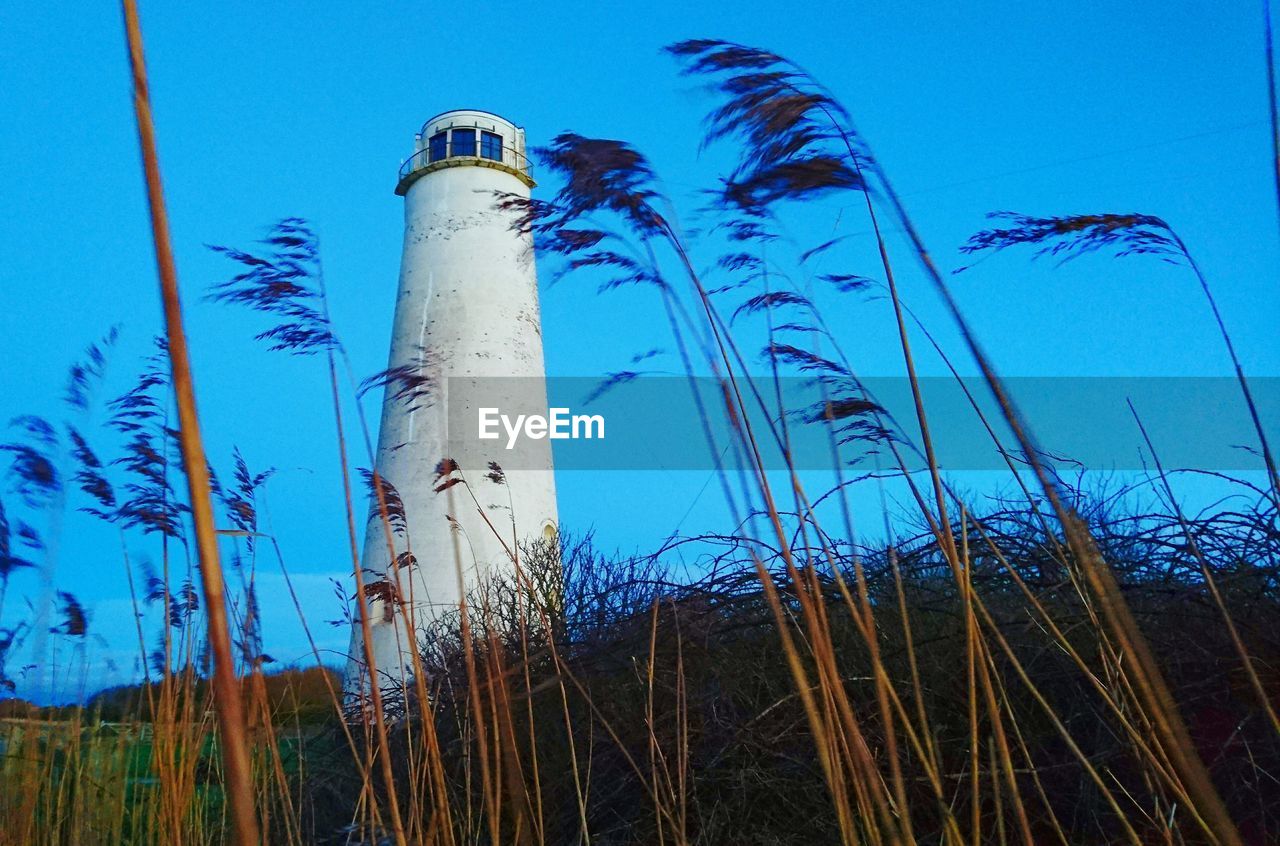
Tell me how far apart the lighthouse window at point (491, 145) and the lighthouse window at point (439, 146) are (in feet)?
1.87

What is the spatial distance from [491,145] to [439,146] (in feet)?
2.76

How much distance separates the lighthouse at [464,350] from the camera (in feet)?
39.4

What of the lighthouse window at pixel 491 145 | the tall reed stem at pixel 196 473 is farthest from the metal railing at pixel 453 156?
the tall reed stem at pixel 196 473

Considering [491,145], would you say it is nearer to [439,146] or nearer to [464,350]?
[439,146]

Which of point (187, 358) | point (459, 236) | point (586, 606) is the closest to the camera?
point (187, 358)

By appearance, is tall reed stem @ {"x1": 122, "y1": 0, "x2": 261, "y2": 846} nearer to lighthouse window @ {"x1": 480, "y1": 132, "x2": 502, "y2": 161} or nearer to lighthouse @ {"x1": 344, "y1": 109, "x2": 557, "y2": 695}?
lighthouse @ {"x1": 344, "y1": 109, "x2": 557, "y2": 695}

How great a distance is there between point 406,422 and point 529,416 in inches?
67.4

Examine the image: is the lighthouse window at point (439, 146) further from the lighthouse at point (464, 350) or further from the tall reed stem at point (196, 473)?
the tall reed stem at point (196, 473)

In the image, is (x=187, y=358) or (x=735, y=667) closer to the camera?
(x=187, y=358)

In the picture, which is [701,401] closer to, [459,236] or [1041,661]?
[1041,661]

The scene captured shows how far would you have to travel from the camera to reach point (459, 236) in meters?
13.6

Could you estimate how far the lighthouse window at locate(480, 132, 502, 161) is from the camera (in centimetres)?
1454

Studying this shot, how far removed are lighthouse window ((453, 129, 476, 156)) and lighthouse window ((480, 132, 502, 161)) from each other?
0.47 feet

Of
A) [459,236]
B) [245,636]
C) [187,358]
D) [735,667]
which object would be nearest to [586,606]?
[735,667]
